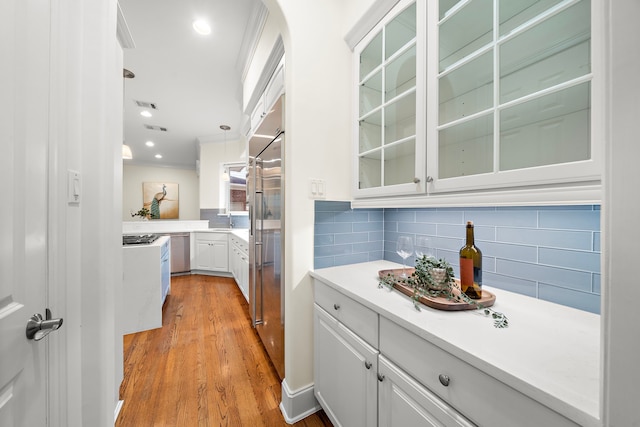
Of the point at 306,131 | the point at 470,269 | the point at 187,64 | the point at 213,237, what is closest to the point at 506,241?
the point at 470,269

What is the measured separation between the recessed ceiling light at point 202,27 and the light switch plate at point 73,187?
6.43ft

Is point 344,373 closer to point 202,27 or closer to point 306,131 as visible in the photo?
point 306,131

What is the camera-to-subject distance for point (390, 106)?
132 centimetres

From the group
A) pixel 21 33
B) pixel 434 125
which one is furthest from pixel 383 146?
pixel 21 33

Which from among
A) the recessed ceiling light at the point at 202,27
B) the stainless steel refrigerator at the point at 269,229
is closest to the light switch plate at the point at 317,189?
the stainless steel refrigerator at the point at 269,229

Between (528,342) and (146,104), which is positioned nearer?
(528,342)

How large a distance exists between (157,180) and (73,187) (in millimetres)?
7118

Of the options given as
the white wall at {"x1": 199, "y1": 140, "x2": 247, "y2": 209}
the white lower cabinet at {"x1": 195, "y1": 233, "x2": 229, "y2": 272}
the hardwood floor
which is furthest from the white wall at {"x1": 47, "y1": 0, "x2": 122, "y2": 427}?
the white wall at {"x1": 199, "y1": 140, "x2": 247, "y2": 209}

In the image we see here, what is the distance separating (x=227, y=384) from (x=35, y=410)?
1188 millimetres

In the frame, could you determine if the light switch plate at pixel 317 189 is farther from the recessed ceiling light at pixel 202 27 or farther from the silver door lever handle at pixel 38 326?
the recessed ceiling light at pixel 202 27

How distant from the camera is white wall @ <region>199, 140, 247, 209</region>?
5.14 meters

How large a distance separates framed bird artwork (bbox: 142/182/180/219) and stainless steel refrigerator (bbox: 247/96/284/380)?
19.8ft

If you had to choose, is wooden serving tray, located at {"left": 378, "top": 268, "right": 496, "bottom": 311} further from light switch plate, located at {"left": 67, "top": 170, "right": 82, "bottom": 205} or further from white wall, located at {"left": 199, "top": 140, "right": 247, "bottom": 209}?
white wall, located at {"left": 199, "top": 140, "right": 247, "bottom": 209}

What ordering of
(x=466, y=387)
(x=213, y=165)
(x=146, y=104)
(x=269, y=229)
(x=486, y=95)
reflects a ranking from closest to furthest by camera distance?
(x=466, y=387) < (x=486, y=95) < (x=269, y=229) < (x=146, y=104) < (x=213, y=165)
